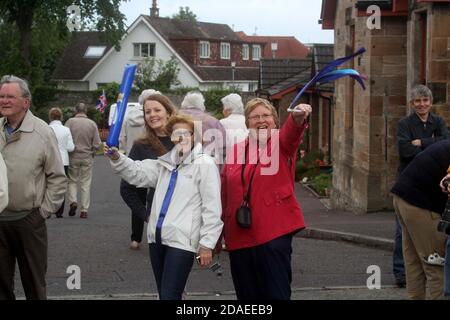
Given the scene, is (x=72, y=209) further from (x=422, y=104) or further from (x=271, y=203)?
(x=271, y=203)

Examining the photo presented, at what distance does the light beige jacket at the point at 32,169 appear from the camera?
6.87 m

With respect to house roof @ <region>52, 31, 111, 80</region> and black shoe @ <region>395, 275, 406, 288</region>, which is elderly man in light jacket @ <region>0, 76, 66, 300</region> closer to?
black shoe @ <region>395, 275, 406, 288</region>

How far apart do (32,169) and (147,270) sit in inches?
131

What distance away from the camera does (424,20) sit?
13805 millimetres

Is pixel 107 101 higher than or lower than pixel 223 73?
lower

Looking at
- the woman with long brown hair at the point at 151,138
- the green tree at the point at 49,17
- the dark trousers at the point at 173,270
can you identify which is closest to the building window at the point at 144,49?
the green tree at the point at 49,17

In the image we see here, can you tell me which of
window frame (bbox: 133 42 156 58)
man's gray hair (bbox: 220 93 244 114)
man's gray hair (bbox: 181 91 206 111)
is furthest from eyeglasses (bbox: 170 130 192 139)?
window frame (bbox: 133 42 156 58)

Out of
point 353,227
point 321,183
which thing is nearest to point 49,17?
point 321,183

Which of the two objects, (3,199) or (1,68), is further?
(1,68)

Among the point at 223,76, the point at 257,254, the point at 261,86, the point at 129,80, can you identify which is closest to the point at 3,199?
the point at 129,80

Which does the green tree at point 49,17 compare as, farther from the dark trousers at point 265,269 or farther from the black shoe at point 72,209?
the dark trousers at point 265,269

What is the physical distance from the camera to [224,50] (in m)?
69.9

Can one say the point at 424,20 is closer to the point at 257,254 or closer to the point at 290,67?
the point at 257,254
